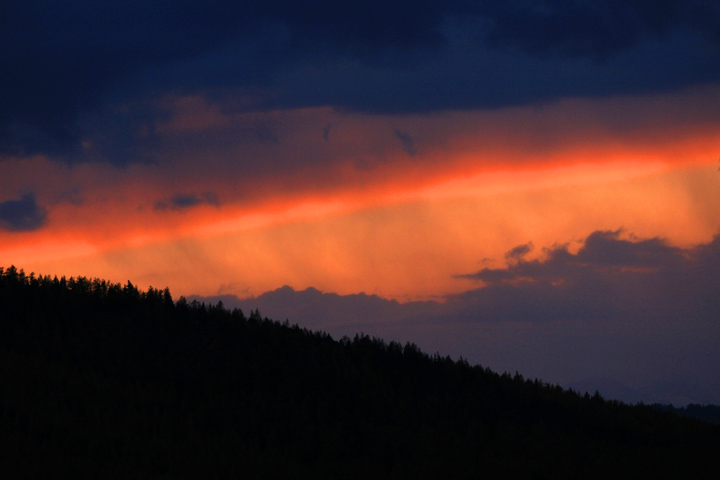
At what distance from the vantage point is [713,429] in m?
57.8

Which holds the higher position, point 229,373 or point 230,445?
point 229,373

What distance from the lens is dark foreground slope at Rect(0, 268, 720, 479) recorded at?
39375 mm

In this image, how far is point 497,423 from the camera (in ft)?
172

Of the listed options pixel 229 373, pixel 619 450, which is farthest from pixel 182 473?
pixel 619 450

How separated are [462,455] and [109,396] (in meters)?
22.1

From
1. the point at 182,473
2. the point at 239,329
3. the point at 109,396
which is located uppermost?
the point at 239,329

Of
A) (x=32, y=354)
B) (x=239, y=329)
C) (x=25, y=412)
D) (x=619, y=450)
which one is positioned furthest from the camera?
(x=239, y=329)

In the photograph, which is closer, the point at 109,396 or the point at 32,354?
the point at 109,396

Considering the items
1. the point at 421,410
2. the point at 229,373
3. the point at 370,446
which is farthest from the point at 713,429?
the point at 229,373

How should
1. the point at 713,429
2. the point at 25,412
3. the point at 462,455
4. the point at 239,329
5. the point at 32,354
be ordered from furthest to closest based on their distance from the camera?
the point at 239,329, the point at 713,429, the point at 32,354, the point at 462,455, the point at 25,412

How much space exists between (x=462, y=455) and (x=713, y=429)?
83.3 ft

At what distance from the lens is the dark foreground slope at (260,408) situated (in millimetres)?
39375

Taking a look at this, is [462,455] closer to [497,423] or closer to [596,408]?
[497,423]

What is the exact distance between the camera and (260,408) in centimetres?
4869
